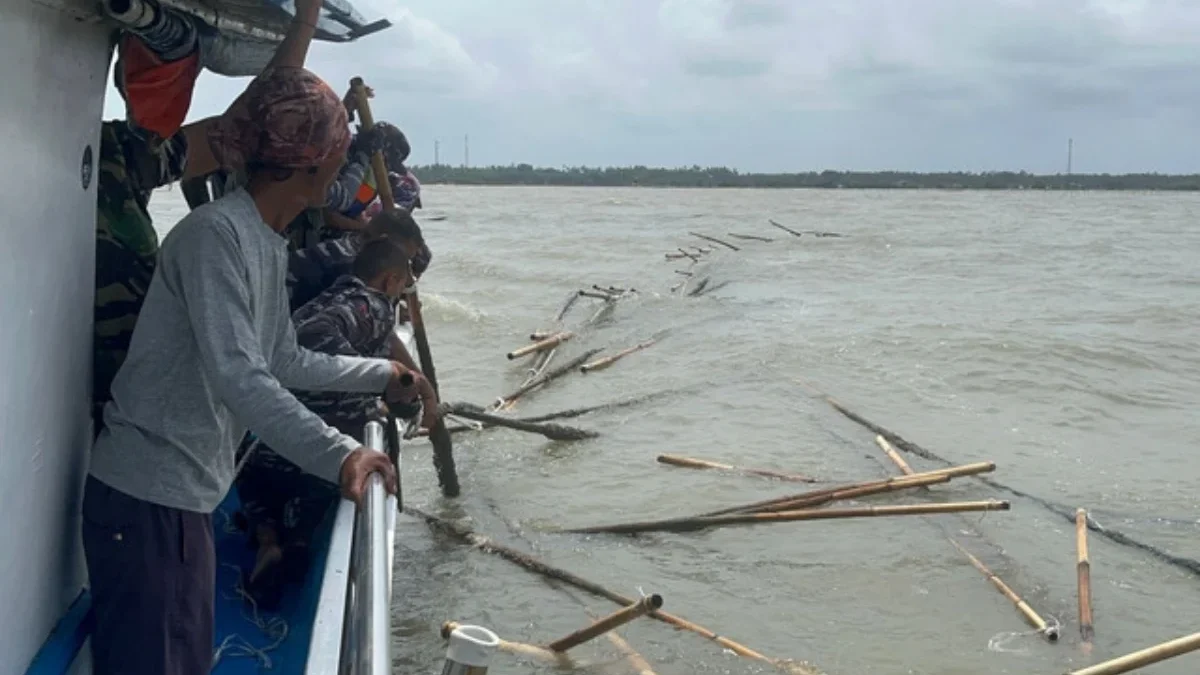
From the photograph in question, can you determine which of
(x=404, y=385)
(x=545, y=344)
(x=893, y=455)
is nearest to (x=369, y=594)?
(x=404, y=385)

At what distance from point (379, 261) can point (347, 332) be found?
0.35 metres

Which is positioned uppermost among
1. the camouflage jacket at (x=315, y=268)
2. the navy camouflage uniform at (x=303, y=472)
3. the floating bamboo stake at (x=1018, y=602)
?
the camouflage jacket at (x=315, y=268)

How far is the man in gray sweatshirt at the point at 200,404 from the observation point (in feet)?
7.02

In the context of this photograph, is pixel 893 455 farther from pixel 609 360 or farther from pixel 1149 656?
pixel 609 360

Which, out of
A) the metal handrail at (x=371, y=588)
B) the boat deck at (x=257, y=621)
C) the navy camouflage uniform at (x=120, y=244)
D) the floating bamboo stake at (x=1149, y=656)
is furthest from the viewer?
the floating bamboo stake at (x=1149, y=656)

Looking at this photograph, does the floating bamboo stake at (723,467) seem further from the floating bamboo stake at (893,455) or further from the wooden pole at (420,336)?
the wooden pole at (420,336)

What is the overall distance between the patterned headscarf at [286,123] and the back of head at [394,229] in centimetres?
194

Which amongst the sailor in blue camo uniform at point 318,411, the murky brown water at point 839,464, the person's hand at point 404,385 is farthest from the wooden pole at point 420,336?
the person's hand at point 404,385

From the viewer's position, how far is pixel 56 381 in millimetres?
2475

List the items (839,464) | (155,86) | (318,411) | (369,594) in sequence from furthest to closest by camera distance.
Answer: (839,464) → (318,411) → (155,86) → (369,594)

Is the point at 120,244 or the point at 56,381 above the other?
the point at 120,244

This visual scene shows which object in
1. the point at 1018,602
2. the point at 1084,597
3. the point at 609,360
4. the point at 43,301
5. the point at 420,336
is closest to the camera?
the point at 43,301

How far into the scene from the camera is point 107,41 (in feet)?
9.43

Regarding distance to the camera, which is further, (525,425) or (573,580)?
(525,425)
